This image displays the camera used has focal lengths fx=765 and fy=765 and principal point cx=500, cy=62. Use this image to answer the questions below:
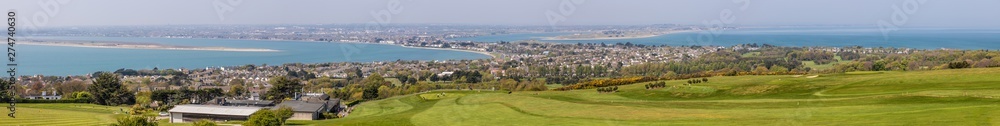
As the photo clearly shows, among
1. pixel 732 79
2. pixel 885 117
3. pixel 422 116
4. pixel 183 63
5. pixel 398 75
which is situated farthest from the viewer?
pixel 183 63

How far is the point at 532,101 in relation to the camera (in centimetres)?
3422

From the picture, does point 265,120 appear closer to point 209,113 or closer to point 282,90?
point 209,113

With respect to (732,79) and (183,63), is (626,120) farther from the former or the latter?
(183,63)

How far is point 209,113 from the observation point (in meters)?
33.3

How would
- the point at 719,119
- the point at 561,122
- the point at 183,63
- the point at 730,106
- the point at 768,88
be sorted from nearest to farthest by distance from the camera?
the point at 719,119, the point at 561,122, the point at 730,106, the point at 768,88, the point at 183,63

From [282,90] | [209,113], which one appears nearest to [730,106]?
[209,113]

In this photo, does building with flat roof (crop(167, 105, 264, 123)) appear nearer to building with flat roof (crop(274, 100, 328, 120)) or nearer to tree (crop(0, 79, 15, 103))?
building with flat roof (crop(274, 100, 328, 120))

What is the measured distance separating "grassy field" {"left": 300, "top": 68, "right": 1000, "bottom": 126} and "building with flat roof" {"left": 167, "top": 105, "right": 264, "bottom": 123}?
9.97ft

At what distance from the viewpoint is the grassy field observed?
23.2 meters

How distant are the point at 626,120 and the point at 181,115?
20.1 meters

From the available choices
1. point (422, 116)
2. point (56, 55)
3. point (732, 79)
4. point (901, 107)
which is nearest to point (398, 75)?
point (732, 79)

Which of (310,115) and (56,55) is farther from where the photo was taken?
(56,55)

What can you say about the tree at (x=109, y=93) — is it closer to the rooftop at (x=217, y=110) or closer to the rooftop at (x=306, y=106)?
the rooftop at (x=217, y=110)

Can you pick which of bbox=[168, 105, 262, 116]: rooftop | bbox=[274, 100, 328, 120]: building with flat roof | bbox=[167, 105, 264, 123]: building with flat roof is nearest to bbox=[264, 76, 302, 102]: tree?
bbox=[168, 105, 262, 116]: rooftop
